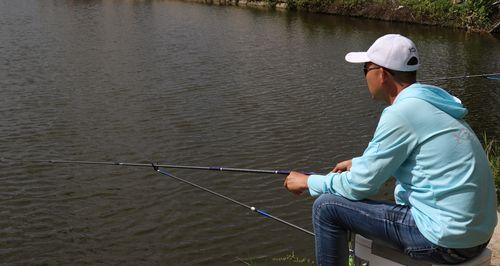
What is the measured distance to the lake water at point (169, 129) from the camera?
274 inches

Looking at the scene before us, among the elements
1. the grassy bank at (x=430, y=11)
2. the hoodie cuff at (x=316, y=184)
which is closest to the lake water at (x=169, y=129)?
the hoodie cuff at (x=316, y=184)

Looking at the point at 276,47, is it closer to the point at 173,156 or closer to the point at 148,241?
the point at 173,156

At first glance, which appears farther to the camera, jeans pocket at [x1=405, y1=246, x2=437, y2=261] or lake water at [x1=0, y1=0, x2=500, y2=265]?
lake water at [x1=0, y1=0, x2=500, y2=265]

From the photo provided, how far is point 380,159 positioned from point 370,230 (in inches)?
19.7

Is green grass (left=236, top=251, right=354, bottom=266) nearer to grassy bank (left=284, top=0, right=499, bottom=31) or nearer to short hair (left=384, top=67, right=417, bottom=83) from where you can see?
short hair (left=384, top=67, right=417, bottom=83)

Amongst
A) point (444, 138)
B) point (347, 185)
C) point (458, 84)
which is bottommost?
point (458, 84)

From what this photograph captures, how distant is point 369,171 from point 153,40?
19745 mm

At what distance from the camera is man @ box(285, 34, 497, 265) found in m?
3.05

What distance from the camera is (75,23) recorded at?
2542 centimetres

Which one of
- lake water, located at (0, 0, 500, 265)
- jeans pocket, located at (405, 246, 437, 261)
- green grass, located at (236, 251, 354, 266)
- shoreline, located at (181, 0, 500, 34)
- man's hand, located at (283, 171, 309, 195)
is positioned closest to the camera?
jeans pocket, located at (405, 246, 437, 261)

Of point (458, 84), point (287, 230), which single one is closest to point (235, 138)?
point (287, 230)

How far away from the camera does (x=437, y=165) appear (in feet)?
10.0

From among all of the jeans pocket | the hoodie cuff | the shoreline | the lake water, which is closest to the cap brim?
the hoodie cuff

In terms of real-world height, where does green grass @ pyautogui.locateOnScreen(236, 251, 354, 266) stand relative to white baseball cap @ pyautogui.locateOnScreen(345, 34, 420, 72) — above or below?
below
